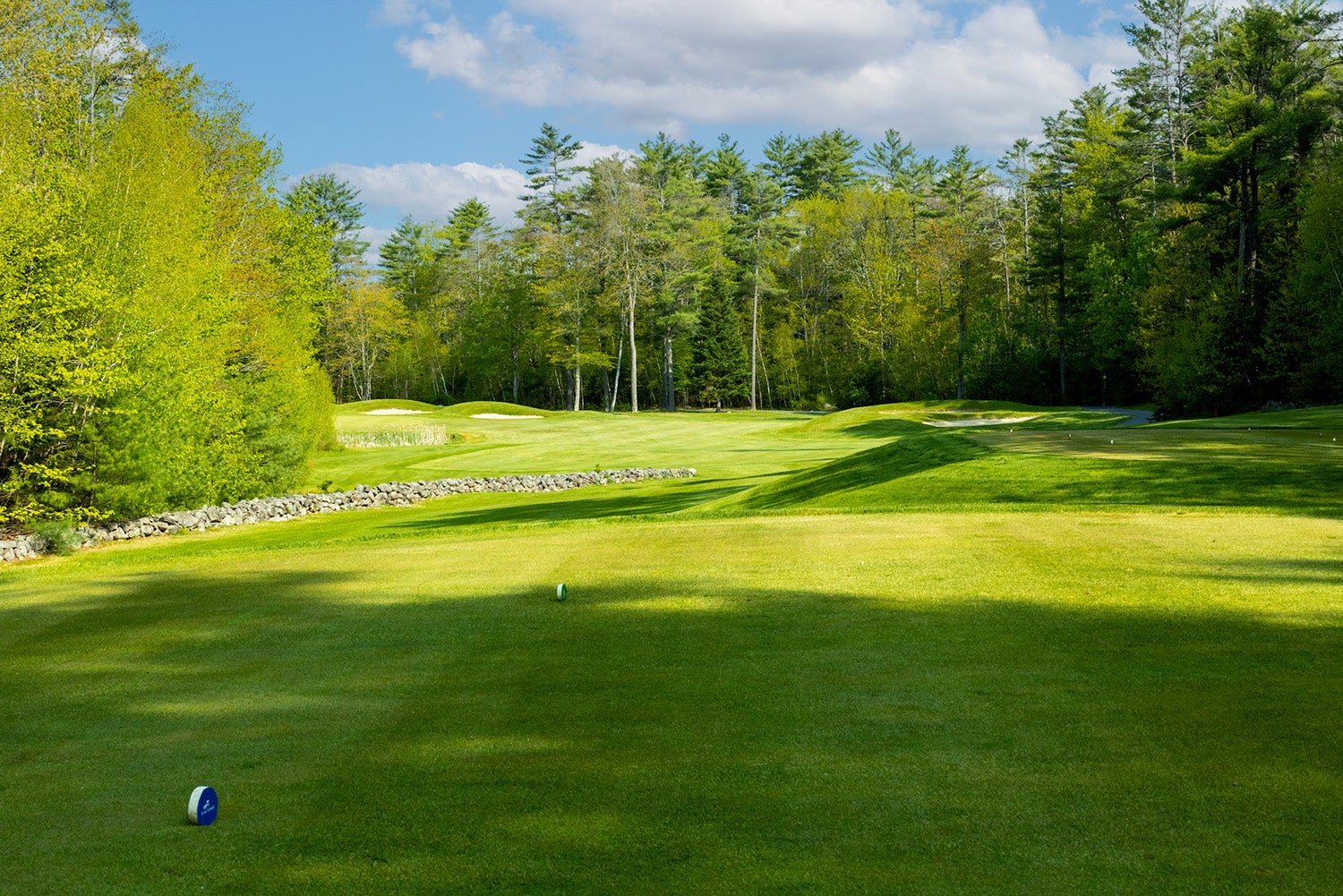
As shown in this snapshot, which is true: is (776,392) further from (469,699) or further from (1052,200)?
(469,699)

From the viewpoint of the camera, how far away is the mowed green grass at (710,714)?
4020 mm

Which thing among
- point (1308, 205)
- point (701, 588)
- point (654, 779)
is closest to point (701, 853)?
point (654, 779)

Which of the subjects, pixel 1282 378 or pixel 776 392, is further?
pixel 776 392

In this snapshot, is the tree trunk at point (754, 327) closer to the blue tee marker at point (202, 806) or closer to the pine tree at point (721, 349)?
the pine tree at point (721, 349)

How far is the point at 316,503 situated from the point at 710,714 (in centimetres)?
2367

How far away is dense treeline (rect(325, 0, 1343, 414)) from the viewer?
38.4 m

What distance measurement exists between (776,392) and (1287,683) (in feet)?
239

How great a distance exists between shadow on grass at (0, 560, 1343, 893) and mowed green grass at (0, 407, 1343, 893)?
22mm

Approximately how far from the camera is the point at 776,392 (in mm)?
78062

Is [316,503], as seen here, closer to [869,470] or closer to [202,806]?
[869,470]

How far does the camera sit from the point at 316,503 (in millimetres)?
27219

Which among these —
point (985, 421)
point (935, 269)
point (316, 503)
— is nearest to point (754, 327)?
point (935, 269)

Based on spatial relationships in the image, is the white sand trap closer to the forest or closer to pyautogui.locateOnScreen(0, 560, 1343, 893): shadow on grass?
the forest

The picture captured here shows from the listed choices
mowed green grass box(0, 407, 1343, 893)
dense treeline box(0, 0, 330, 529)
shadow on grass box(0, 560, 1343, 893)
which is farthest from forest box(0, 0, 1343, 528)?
shadow on grass box(0, 560, 1343, 893)
